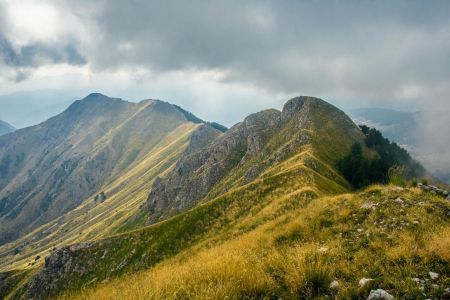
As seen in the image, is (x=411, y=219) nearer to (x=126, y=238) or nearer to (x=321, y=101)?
(x=126, y=238)

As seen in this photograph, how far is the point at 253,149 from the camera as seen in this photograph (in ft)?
400

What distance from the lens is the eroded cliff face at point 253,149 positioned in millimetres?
92875

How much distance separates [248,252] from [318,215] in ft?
21.0

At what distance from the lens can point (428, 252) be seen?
995 cm

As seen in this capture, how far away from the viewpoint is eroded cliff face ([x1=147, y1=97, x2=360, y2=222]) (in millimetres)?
92875

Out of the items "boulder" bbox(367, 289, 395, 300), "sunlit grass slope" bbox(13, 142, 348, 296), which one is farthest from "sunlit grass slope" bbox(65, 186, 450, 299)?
"sunlit grass slope" bbox(13, 142, 348, 296)

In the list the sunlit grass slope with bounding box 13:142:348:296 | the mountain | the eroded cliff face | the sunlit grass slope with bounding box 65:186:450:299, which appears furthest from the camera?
the eroded cliff face

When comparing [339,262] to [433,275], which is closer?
[433,275]

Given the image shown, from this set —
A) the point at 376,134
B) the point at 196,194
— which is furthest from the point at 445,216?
the point at 196,194

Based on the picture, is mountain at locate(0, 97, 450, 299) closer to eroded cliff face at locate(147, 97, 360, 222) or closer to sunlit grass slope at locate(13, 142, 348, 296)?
sunlit grass slope at locate(13, 142, 348, 296)

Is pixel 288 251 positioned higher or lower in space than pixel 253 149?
lower

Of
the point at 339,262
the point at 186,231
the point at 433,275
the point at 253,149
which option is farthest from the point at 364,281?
the point at 253,149

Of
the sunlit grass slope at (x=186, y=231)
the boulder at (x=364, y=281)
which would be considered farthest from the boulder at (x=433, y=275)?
the sunlit grass slope at (x=186, y=231)

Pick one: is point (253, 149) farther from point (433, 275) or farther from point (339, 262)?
point (433, 275)
